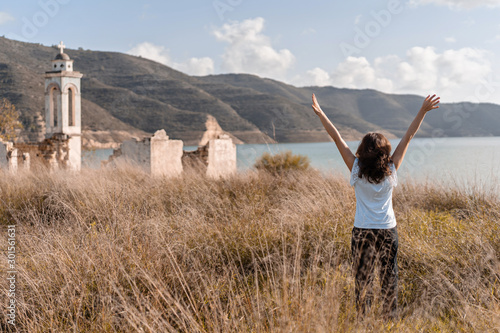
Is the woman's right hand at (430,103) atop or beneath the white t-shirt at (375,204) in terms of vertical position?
atop

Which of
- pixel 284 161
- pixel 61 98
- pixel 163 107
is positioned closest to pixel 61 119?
pixel 61 98

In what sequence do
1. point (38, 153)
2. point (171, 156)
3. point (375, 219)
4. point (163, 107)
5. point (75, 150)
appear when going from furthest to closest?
point (163, 107), point (75, 150), point (38, 153), point (171, 156), point (375, 219)

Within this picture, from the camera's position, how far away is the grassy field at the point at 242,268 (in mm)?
2873

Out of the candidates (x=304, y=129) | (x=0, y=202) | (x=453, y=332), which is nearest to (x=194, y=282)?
(x=453, y=332)

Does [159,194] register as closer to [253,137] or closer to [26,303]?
[26,303]

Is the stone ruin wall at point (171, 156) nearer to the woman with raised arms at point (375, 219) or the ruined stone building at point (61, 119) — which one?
the ruined stone building at point (61, 119)

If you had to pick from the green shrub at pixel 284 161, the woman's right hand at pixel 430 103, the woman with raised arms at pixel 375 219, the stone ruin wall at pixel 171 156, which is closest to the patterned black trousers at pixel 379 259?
the woman with raised arms at pixel 375 219

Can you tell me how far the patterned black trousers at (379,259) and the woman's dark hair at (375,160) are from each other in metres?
0.44

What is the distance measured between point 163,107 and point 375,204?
60.5m

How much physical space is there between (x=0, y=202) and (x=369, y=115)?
364 ft

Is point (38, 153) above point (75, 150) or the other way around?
the other way around

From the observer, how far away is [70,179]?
330 inches

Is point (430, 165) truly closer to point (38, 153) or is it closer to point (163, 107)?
point (38, 153)

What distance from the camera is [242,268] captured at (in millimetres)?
3828
